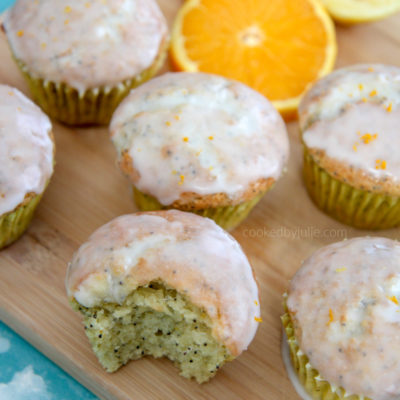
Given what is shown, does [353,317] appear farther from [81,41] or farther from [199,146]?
[81,41]

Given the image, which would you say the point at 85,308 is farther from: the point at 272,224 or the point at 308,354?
the point at 272,224

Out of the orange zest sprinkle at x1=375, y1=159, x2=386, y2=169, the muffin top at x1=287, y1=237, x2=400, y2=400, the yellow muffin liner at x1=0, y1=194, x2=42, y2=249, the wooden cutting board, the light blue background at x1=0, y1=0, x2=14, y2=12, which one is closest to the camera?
the muffin top at x1=287, y1=237, x2=400, y2=400

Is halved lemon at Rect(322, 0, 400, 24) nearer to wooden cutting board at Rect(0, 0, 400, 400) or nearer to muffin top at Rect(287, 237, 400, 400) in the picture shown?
wooden cutting board at Rect(0, 0, 400, 400)

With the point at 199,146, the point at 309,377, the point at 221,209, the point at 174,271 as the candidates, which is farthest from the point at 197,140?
the point at 309,377

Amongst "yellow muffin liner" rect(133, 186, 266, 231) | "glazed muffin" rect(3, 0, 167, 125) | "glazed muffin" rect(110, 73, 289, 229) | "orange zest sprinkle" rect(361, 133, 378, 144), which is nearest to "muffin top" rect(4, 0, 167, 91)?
"glazed muffin" rect(3, 0, 167, 125)

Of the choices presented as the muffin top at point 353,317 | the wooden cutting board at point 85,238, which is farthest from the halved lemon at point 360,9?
the muffin top at point 353,317
